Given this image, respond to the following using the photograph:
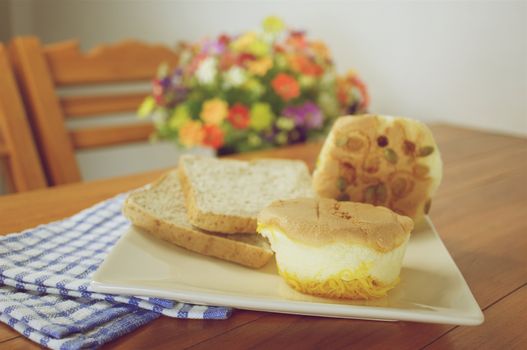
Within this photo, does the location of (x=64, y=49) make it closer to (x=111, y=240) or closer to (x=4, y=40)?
(x=111, y=240)

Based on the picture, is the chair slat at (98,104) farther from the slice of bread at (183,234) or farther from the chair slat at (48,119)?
the slice of bread at (183,234)

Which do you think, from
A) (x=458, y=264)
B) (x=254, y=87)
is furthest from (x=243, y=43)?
(x=458, y=264)

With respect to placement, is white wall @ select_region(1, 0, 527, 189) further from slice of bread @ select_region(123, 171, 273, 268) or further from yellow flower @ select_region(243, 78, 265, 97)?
slice of bread @ select_region(123, 171, 273, 268)

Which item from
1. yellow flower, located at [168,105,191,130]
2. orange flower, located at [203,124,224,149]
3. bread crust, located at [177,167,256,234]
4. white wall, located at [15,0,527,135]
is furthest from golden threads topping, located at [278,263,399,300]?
white wall, located at [15,0,527,135]

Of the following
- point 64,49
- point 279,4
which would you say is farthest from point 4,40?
point 279,4

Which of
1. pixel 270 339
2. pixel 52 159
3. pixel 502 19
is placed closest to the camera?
pixel 270 339

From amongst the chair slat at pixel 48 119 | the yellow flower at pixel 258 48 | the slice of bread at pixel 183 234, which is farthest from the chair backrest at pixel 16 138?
the slice of bread at pixel 183 234
